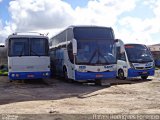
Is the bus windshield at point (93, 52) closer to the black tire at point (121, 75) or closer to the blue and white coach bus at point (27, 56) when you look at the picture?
the blue and white coach bus at point (27, 56)

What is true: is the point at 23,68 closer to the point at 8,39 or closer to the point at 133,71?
the point at 8,39

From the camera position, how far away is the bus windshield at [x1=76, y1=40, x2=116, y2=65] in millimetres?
17031

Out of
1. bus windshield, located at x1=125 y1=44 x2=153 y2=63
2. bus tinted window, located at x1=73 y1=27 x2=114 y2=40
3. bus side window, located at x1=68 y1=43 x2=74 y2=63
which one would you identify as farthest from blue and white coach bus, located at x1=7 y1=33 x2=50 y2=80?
bus windshield, located at x1=125 y1=44 x2=153 y2=63

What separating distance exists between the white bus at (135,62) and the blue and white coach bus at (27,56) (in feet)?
16.3

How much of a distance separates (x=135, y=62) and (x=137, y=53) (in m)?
0.80

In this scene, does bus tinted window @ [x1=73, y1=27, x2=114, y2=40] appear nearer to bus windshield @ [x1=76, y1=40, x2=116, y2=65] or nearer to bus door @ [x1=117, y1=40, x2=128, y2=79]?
bus windshield @ [x1=76, y1=40, x2=116, y2=65]

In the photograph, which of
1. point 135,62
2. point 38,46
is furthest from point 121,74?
point 38,46

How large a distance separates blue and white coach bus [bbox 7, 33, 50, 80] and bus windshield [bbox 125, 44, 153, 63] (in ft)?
18.3

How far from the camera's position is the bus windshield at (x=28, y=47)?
1859cm

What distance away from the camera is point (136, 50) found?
21.3 metres

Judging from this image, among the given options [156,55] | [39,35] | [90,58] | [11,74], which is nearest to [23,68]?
[11,74]

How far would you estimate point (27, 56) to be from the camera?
18.7 m

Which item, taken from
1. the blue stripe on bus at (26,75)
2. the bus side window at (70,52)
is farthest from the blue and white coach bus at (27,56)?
the bus side window at (70,52)

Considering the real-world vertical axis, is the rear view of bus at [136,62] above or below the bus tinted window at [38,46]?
below
